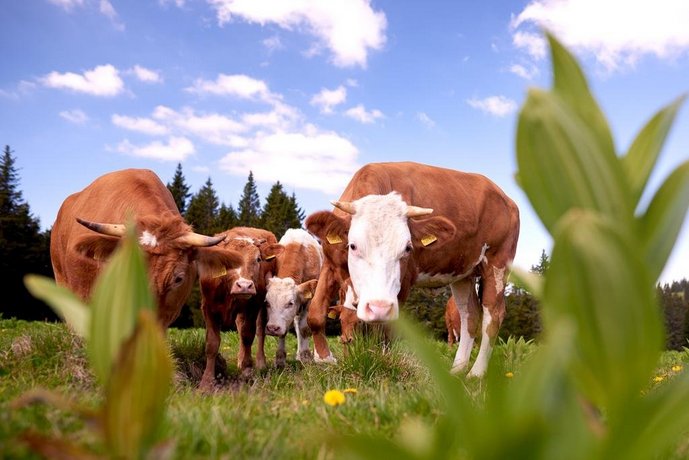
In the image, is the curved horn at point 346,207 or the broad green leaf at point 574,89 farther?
the curved horn at point 346,207

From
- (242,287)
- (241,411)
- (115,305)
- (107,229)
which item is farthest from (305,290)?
(115,305)

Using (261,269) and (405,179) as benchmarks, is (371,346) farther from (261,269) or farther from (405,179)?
(261,269)

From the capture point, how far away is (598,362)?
1064mm

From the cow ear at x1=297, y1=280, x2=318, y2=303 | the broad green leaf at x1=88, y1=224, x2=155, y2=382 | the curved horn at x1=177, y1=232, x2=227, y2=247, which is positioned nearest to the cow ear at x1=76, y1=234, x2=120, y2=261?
the curved horn at x1=177, y1=232, x2=227, y2=247

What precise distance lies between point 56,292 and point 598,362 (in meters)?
1.26

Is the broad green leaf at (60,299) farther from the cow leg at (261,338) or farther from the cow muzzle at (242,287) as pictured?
the cow leg at (261,338)

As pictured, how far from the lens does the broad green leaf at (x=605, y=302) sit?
3.14ft

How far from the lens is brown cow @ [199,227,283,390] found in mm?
6785

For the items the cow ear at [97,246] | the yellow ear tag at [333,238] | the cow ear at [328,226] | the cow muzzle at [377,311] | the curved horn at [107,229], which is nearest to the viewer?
the cow muzzle at [377,311]

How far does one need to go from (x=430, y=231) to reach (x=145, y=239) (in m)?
2.88

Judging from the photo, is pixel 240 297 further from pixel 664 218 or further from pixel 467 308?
pixel 664 218

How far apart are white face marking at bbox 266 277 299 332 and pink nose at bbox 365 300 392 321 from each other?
3.97 m

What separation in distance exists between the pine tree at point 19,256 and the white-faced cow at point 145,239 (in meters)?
28.5

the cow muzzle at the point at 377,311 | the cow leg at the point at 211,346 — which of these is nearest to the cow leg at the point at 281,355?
the cow leg at the point at 211,346
